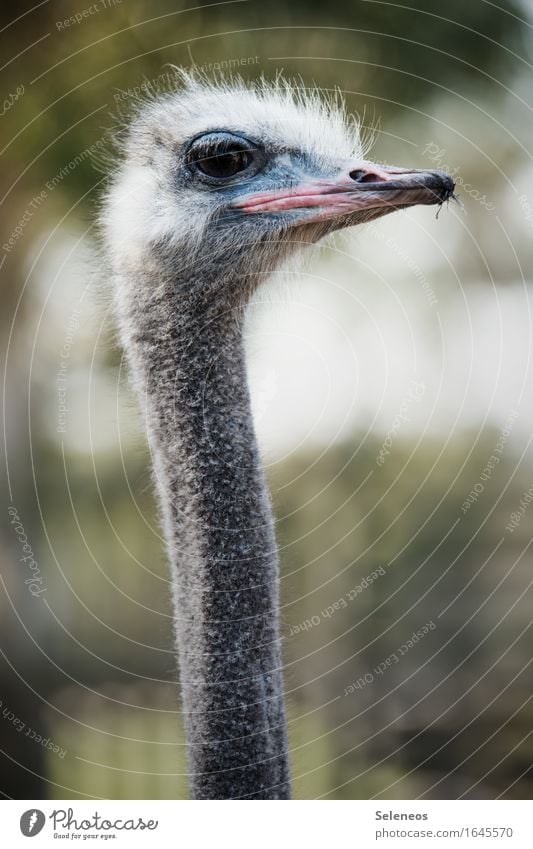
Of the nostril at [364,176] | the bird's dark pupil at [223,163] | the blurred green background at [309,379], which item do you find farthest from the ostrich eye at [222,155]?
the blurred green background at [309,379]

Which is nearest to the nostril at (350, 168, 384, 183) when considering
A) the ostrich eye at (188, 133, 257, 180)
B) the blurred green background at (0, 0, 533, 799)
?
the ostrich eye at (188, 133, 257, 180)

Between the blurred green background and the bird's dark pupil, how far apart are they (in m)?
0.40

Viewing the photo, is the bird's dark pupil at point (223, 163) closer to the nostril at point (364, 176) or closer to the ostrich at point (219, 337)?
the ostrich at point (219, 337)

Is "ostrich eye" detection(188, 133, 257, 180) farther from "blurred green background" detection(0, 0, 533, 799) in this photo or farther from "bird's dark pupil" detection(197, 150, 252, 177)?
"blurred green background" detection(0, 0, 533, 799)

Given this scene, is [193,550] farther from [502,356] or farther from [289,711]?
[502,356]

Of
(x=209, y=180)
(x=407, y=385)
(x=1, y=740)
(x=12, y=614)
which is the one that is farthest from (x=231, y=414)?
(x=1, y=740)

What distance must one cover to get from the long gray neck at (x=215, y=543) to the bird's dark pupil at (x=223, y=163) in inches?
6.9

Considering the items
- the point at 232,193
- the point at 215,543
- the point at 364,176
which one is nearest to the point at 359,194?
the point at 364,176

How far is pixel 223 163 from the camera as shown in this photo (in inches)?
46.9

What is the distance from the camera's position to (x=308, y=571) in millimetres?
→ 1738

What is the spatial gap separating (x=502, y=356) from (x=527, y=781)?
2.82 ft

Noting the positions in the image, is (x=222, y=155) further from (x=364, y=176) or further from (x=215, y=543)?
(x=215, y=543)

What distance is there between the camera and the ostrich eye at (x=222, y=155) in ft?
3.90

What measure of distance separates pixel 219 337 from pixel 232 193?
0.21m
